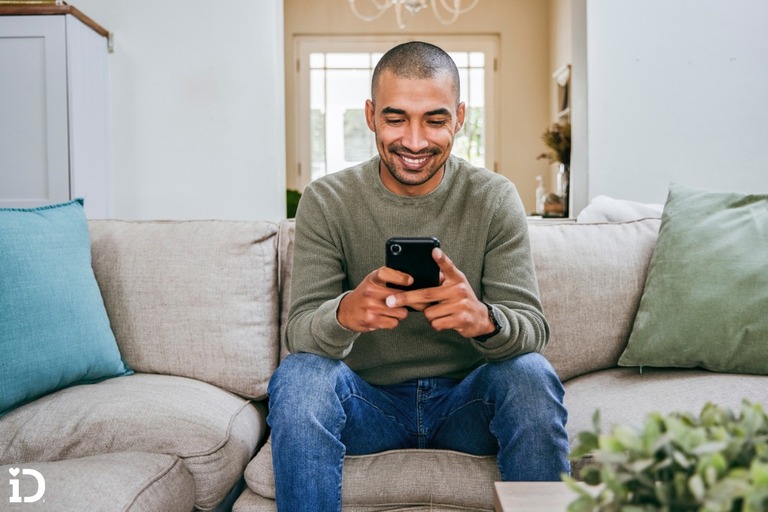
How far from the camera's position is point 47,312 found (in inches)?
57.2

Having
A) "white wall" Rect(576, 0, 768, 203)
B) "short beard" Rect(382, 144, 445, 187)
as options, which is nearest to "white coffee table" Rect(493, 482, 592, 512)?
"short beard" Rect(382, 144, 445, 187)

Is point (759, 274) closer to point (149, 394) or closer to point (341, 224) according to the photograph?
point (341, 224)

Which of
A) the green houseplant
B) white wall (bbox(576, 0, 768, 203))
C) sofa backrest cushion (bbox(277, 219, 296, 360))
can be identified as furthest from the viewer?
white wall (bbox(576, 0, 768, 203))

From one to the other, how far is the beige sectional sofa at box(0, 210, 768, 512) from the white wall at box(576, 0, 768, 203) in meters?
1.21

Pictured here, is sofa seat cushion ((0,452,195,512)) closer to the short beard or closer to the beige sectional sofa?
the beige sectional sofa

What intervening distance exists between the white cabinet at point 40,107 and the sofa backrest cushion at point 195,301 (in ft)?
4.60

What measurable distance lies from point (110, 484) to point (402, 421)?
529mm

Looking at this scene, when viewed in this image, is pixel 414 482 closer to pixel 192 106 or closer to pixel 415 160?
pixel 415 160

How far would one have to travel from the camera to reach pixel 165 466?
1.26 m

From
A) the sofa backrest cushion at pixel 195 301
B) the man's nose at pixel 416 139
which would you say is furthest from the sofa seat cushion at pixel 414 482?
the man's nose at pixel 416 139

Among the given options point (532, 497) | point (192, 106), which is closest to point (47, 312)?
point (532, 497)

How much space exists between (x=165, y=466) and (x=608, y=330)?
3.41 ft

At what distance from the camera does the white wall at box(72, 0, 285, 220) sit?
3.35m

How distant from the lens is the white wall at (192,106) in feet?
11.0
